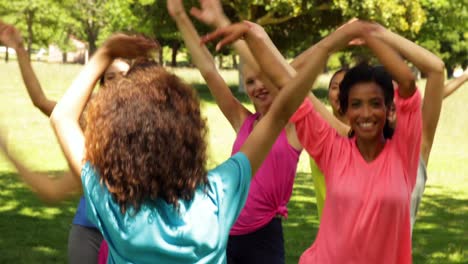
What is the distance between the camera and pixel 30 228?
10.2 meters

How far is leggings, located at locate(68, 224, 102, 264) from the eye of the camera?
4.90 meters

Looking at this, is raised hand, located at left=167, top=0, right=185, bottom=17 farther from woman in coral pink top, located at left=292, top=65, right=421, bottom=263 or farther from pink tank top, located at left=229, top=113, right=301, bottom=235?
pink tank top, located at left=229, top=113, right=301, bottom=235

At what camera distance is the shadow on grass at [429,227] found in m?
9.34

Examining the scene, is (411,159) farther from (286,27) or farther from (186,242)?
(286,27)

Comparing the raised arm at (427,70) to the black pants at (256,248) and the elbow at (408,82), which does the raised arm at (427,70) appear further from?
the black pants at (256,248)

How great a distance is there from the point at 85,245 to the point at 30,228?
5.43 metres

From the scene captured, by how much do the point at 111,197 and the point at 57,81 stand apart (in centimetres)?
4018

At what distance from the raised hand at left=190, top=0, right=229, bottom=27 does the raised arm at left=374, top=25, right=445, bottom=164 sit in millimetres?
620

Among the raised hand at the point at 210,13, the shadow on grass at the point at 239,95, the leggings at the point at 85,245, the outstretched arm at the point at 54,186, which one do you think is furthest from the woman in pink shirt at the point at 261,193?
the shadow on grass at the point at 239,95

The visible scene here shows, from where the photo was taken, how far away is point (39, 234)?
978 centimetres

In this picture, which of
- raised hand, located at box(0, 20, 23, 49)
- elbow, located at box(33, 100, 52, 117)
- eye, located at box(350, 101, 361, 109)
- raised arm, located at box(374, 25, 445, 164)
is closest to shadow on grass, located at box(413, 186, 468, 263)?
raised arm, located at box(374, 25, 445, 164)

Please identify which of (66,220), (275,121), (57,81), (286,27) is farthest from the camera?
(57,81)

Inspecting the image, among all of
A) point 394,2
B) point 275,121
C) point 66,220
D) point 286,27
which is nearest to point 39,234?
point 66,220

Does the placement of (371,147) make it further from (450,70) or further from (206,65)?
(450,70)
